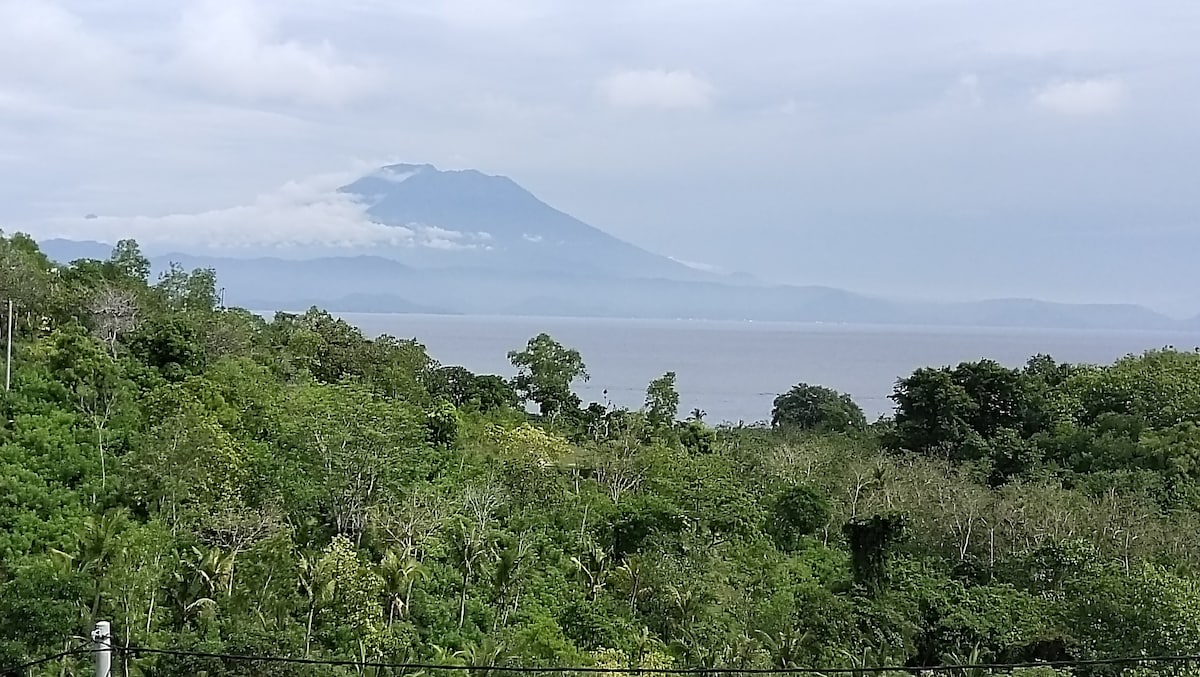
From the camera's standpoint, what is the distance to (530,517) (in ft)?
61.8

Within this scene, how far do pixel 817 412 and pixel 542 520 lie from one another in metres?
19.0

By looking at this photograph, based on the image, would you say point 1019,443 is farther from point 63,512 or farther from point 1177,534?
point 63,512

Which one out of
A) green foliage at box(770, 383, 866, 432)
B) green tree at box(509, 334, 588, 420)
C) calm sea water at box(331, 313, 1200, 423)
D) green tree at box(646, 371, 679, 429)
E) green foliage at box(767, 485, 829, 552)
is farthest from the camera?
calm sea water at box(331, 313, 1200, 423)

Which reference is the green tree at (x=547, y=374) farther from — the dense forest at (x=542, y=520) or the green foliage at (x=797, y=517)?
the green foliage at (x=797, y=517)

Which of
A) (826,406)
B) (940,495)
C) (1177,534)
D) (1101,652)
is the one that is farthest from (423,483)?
(826,406)

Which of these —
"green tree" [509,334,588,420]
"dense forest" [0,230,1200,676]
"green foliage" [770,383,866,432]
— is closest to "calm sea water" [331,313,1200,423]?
"green foliage" [770,383,866,432]

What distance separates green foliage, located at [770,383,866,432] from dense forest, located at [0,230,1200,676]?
19.9ft

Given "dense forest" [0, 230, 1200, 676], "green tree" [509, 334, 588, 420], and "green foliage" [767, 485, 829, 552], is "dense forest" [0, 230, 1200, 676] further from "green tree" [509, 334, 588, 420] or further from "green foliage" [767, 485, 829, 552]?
"green tree" [509, 334, 588, 420]

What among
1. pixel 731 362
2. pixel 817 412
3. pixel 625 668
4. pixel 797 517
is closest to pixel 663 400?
pixel 817 412

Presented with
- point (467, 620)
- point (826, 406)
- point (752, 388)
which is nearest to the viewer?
point (467, 620)

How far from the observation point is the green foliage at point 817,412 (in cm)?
3334

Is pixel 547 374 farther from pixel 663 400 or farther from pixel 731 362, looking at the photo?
pixel 731 362

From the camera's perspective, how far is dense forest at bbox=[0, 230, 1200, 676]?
42.0 feet

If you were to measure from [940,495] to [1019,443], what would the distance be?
5.81 m
